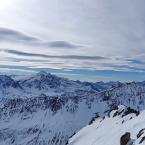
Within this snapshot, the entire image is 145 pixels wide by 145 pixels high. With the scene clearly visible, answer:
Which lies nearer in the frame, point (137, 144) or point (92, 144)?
point (137, 144)

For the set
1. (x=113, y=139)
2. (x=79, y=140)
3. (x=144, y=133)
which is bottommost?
(x=79, y=140)

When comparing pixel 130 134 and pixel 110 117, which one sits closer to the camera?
pixel 130 134

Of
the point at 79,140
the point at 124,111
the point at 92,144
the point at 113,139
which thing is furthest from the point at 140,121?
the point at 124,111

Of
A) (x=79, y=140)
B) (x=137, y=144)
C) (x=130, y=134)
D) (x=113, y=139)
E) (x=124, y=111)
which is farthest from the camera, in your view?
(x=124, y=111)

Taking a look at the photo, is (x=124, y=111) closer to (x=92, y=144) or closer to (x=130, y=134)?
(x=92, y=144)

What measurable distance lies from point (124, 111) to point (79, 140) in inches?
877

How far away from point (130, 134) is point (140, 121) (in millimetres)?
7805

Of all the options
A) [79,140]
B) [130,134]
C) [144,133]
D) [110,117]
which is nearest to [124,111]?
[110,117]

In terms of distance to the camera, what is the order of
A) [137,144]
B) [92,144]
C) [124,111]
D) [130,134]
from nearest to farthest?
1. [137,144]
2. [130,134]
3. [92,144]
4. [124,111]

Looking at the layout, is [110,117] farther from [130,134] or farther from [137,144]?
[137,144]

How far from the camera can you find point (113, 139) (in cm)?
7062

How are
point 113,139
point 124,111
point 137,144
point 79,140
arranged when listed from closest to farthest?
point 137,144
point 113,139
point 79,140
point 124,111

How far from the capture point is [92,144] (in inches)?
3068

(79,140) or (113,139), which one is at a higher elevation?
(113,139)
